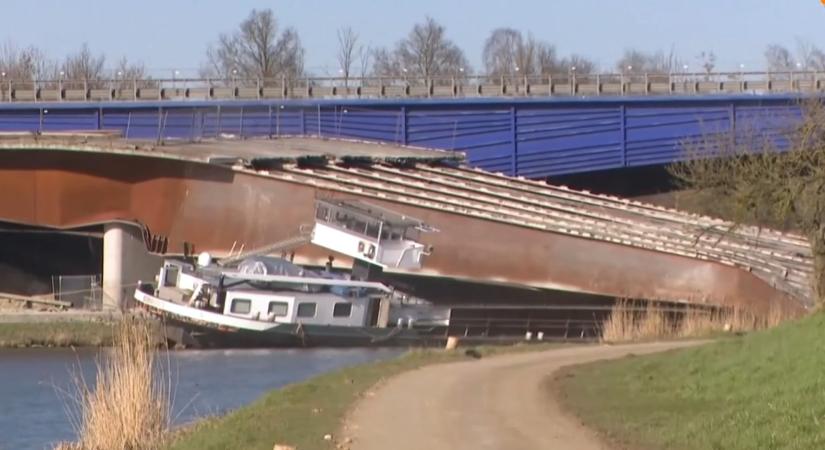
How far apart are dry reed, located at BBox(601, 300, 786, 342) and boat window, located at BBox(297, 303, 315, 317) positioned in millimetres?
10965

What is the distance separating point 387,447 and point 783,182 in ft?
56.0

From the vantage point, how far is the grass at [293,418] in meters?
19.3

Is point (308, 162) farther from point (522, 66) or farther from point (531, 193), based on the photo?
point (522, 66)

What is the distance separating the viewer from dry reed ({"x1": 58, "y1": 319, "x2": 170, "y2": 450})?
2086 cm

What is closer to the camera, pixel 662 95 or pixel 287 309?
pixel 287 309

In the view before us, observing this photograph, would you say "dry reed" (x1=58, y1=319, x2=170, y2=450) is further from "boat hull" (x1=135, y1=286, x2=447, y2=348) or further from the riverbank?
the riverbank

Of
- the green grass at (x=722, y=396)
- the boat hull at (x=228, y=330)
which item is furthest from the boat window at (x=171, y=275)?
the green grass at (x=722, y=396)

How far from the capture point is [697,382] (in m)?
22.1

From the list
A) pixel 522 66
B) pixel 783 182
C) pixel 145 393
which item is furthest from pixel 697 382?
pixel 522 66

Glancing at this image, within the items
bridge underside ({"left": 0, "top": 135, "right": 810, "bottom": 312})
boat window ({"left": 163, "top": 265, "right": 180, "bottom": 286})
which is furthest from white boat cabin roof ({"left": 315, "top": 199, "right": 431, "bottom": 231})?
boat window ({"left": 163, "top": 265, "right": 180, "bottom": 286})

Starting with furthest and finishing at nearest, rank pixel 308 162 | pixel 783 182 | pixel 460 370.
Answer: pixel 308 162 < pixel 783 182 < pixel 460 370

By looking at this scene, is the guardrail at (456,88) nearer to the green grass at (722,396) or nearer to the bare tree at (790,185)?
the bare tree at (790,185)

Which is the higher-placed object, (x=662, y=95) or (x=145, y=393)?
(x=662, y=95)

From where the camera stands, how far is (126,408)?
20.9 meters
